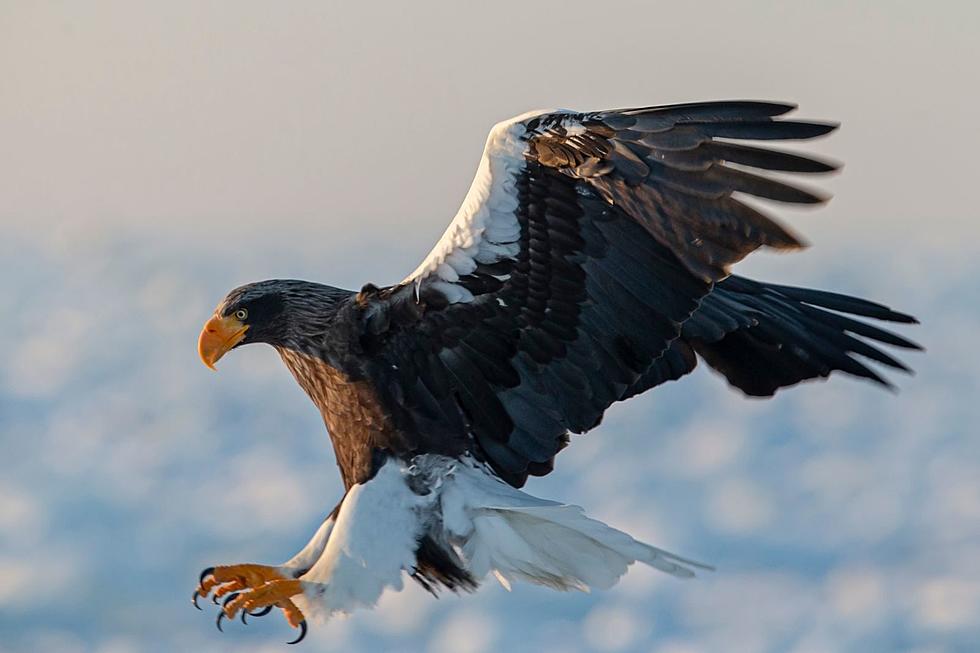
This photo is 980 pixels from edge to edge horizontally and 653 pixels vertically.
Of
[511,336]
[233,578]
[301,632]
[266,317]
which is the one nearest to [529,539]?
[511,336]

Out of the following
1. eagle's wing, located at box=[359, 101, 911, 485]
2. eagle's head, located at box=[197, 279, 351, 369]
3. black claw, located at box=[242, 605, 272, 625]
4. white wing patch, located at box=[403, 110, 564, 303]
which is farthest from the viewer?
eagle's head, located at box=[197, 279, 351, 369]

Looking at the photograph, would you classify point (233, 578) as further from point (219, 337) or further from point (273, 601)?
point (219, 337)

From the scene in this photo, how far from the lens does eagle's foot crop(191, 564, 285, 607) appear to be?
5.32m

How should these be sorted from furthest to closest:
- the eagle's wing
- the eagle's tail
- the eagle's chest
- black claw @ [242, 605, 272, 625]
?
the eagle's chest → black claw @ [242, 605, 272, 625] → the eagle's tail → the eagle's wing

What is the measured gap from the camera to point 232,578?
5.39 metres

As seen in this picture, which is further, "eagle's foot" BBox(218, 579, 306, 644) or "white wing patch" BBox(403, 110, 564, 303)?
"eagle's foot" BBox(218, 579, 306, 644)

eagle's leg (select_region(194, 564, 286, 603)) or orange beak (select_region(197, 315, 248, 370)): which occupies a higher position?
orange beak (select_region(197, 315, 248, 370))

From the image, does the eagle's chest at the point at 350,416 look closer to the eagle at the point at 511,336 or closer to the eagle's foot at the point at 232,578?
the eagle at the point at 511,336

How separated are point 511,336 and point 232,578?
108cm

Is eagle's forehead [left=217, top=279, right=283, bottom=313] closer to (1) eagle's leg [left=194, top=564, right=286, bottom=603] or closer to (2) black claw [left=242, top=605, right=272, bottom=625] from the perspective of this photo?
(1) eagle's leg [left=194, top=564, right=286, bottom=603]

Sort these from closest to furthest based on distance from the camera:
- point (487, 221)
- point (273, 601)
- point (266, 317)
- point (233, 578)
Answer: point (487, 221), point (273, 601), point (233, 578), point (266, 317)

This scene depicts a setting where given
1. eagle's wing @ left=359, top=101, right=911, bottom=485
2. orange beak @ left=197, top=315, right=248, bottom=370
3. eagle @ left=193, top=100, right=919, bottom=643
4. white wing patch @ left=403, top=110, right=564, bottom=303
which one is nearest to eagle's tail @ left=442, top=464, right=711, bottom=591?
eagle @ left=193, top=100, right=919, bottom=643

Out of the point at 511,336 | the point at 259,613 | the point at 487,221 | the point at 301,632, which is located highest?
the point at 487,221

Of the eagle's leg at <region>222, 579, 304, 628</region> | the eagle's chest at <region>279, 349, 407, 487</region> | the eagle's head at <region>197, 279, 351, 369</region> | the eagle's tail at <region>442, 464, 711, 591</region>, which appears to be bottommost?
the eagle's tail at <region>442, 464, 711, 591</region>
